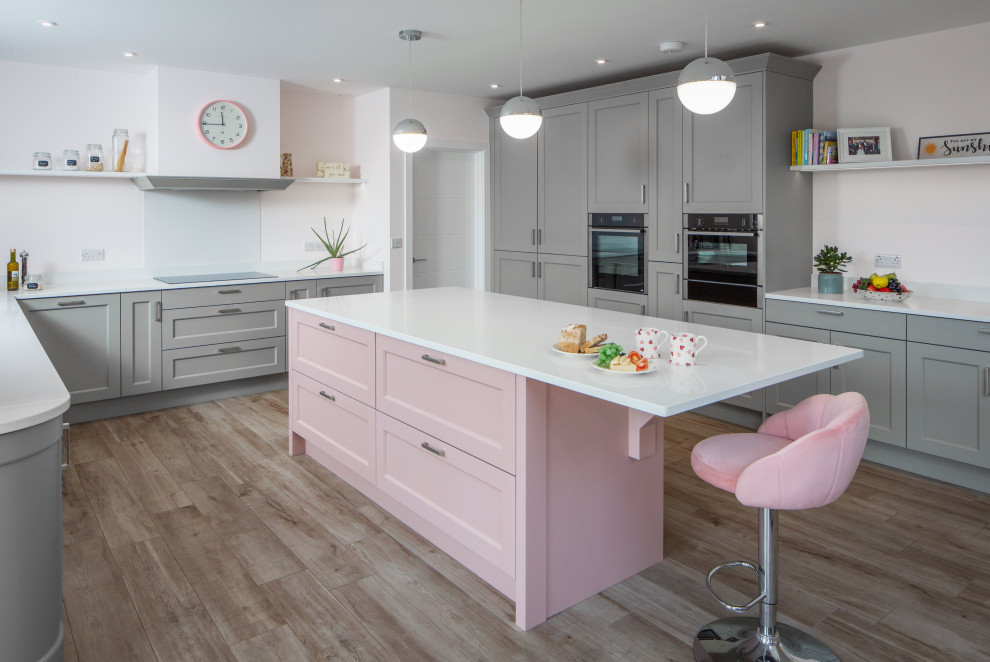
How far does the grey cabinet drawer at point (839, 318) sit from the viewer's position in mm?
3713

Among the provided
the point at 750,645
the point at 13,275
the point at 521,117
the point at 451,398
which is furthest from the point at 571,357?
the point at 13,275

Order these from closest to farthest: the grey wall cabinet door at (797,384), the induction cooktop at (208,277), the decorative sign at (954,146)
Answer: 1. the decorative sign at (954,146)
2. the grey wall cabinet door at (797,384)
3. the induction cooktop at (208,277)

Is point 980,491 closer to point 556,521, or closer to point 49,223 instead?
point 556,521

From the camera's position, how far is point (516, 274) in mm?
6086

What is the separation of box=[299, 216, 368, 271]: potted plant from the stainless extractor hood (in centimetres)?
65

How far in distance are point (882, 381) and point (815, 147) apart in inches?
57.0

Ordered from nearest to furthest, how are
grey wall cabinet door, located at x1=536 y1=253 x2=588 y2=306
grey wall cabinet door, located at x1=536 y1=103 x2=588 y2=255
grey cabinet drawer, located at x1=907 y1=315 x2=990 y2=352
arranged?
grey cabinet drawer, located at x1=907 y1=315 x2=990 y2=352, grey wall cabinet door, located at x1=536 y1=103 x2=588 y2=255, grey wall cabinet door, located at x1=536 y1=253 x2=588 y2=306

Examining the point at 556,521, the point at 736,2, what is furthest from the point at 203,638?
the point at 736,2

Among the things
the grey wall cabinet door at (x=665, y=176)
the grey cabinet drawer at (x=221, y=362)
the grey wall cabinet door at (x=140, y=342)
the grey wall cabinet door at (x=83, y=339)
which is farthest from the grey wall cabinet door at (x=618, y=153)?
the grey wall cabinet door at (x=83, y=339)

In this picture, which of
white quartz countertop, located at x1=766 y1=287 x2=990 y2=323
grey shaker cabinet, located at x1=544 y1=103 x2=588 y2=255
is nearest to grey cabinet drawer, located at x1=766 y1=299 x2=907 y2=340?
white quartz countertop, located at x1=766 y1=287 x2=990 y2=323

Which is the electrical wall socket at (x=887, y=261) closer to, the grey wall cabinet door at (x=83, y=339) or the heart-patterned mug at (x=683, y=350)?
the heart-patterned mug at (x=683, y=350)

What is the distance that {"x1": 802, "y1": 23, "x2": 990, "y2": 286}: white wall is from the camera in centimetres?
391

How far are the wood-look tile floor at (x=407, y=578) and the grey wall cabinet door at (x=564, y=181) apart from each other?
233cm

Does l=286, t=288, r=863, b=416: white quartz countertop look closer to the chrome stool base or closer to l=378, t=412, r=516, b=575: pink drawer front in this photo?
l=378, t=412, r=516, b=575: pink drawer front
